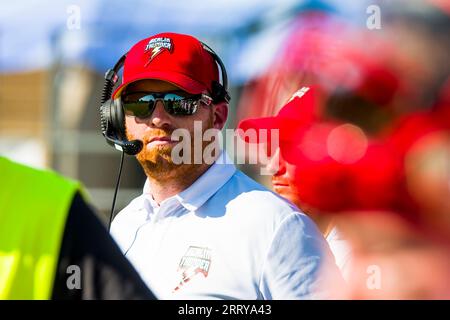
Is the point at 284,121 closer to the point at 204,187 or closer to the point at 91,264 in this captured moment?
the point at 204,187

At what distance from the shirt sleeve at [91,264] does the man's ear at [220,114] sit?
1.15 m

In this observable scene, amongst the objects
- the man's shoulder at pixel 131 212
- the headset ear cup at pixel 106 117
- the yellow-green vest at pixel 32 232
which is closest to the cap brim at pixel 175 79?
the headset ear cup at pixel 106 117

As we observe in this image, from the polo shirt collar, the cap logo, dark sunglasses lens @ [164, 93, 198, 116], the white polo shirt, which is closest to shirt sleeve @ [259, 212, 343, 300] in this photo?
the white polo shirt

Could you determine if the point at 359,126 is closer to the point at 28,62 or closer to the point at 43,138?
the point at 28,62

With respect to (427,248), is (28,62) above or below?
above

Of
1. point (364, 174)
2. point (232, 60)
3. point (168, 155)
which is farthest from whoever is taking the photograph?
point (232, 60)

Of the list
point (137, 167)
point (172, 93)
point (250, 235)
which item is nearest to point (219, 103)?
point (172, 93)

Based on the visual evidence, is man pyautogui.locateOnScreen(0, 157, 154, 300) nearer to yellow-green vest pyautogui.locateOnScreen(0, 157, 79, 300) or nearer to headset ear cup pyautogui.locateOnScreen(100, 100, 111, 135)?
yellow-green vest pyautogui.locateOnScreen(0, 157, 79, 300)

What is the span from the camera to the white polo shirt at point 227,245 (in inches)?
65.6

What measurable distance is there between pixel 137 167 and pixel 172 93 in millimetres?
1947

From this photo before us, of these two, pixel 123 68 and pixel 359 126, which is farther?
pixel 123 68
